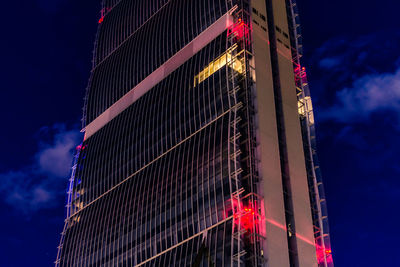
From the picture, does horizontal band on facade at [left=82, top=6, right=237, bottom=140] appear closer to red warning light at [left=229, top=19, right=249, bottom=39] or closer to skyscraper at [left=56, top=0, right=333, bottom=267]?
skyscraper at [left=56, top=0, right=333, bottom=267]

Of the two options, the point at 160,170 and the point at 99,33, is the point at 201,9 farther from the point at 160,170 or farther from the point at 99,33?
the point at 99,33

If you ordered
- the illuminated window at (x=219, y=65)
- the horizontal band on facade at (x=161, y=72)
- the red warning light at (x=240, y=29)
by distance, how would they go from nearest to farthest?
1. the illuminated window at (x=219, y=65)
2. the red warning light at (x=240, y=29)
3. the horizontal band on facade at (x=161, y=72)

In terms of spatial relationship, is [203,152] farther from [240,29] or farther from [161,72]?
[161,72]

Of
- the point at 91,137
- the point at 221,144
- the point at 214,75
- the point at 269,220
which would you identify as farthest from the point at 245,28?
the point at 91,137

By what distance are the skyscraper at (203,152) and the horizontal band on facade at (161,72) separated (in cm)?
37

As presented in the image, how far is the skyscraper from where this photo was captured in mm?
99375

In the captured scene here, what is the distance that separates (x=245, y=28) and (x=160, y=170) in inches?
1408

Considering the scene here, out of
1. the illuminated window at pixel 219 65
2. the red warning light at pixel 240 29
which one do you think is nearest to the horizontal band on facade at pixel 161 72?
the red warning light at pixel 240 29

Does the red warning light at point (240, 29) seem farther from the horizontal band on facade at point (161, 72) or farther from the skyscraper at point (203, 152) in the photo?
Answer: the horizontal band on facade at point (161, 72)

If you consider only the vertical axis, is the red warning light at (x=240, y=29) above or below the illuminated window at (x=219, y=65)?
above

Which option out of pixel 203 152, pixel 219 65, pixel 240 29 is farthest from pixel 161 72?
pixel 203 152

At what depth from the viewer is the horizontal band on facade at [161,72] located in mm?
122850

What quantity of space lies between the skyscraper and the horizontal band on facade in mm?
373

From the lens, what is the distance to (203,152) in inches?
4257
